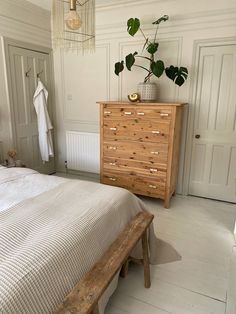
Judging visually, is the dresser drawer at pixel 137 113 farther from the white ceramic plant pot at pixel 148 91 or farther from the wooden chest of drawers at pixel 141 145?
the white ceramic plant pot at pixel 148 91

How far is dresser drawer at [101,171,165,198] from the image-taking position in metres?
3.01

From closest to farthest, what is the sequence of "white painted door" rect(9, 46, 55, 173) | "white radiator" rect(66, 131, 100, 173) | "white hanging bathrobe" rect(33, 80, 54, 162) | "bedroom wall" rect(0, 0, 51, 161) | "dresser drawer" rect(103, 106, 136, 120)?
1. "dresser drawer" rect(103, 106, 136, 120)
2. "bedroom wall" rect(0, 0, 51, 161)
3. "white painted door" rect(9, 46, 55, 173)
4. "white hanging bathrobe" rect(33, 80, 54, 162)
5. "white radiator" rect(66, 131, 100, 173)

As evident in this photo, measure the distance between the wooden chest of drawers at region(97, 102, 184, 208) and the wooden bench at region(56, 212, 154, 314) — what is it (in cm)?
125

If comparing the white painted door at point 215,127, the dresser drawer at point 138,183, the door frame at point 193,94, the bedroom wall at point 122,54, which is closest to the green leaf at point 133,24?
the bedroom wall at point 122,54

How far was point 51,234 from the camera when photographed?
1271 mm

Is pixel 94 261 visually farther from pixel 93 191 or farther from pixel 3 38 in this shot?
pixel 3 38

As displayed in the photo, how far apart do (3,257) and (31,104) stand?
297cm

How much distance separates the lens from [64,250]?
3.95ft

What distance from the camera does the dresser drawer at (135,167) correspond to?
2.95 m

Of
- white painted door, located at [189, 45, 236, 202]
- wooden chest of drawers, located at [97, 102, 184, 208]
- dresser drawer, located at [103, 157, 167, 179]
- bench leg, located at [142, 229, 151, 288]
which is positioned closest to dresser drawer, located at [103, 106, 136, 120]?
wooden chest of drawers, located at [97, 102, 184, 208]

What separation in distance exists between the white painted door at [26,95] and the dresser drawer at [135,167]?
1338mm

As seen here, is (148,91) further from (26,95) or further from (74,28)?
(26,95)

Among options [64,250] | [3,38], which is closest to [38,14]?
[3,38]

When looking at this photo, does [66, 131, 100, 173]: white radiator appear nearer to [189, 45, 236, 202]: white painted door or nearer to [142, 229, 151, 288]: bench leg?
[189, 45, 236, 202]: white painted door
